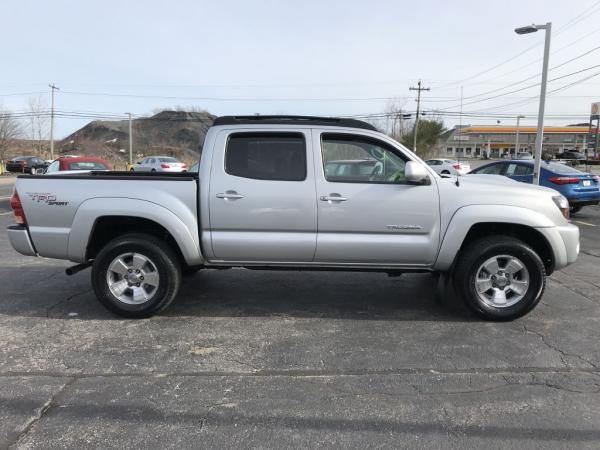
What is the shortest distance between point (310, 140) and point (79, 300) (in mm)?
3229

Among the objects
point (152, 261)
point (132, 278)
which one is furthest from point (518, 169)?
point (132, 278)

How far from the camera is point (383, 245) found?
4672 mm

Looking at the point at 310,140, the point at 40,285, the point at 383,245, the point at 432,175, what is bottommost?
the point at 40,285

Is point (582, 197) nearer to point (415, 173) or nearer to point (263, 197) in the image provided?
point (415, 173)

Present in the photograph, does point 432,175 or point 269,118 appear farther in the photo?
point 269,118

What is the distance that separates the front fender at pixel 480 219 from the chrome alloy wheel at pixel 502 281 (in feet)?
1.21

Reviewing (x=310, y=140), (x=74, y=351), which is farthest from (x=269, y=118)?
(x=74, y=351)

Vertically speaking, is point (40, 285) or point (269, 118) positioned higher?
point (269, 118)

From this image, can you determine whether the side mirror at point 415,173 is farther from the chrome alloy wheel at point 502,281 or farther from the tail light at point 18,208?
the tail light at point 18,208

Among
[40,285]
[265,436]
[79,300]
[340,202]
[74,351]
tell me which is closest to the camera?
[265,436]

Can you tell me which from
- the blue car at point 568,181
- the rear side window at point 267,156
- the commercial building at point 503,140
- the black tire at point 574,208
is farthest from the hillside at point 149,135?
the rear side window at point 267,156

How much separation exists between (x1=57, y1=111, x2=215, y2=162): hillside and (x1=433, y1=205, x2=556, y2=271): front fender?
271 ft

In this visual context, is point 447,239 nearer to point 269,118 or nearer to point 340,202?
point 340,202

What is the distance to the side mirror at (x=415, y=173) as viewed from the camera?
4.45 metres
